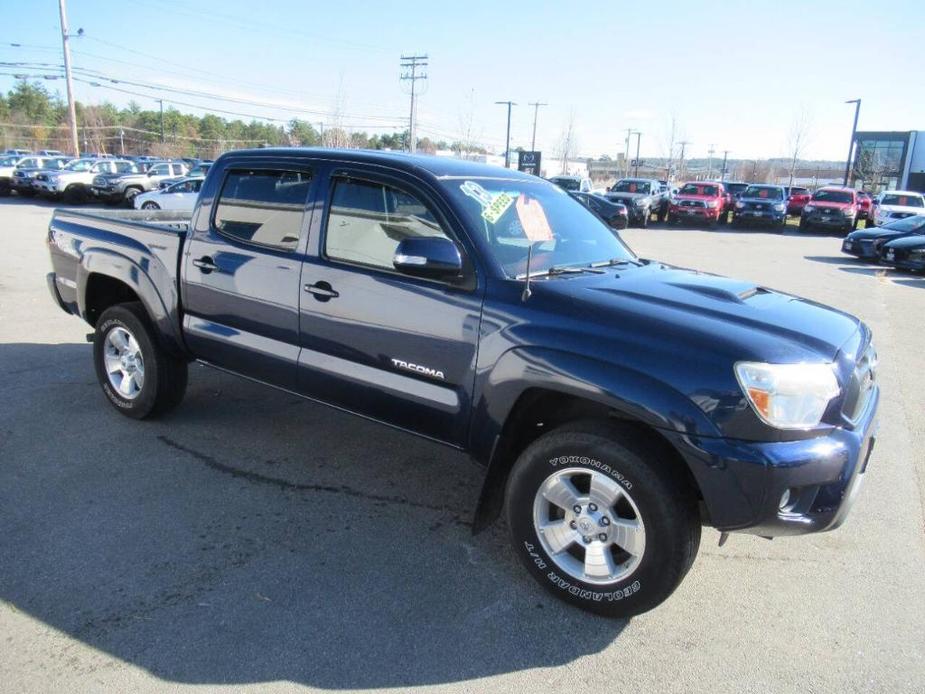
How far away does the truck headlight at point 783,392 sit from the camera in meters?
2.56

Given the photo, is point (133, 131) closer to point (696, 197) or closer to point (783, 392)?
point (696, 197)

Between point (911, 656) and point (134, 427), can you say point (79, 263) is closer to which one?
point (134, 427)

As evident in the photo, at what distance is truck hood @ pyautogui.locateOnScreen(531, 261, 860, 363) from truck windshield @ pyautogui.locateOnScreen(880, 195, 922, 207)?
29295 mm

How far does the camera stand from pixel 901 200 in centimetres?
2778

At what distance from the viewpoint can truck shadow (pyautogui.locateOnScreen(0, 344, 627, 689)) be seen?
2699mm

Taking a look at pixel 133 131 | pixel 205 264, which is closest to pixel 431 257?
pixel 205 264

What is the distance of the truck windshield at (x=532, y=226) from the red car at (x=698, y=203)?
25.1 m

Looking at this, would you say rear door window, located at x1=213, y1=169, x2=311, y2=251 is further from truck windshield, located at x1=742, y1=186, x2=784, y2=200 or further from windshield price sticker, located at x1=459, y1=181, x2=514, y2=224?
truck windshield, located at x1=742, y1=186, x2=784, y2=200

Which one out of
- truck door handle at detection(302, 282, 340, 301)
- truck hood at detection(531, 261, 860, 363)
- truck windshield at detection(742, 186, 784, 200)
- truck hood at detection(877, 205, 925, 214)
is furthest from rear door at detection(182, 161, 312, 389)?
truck windshield at detection(742, 186, 784, 200)

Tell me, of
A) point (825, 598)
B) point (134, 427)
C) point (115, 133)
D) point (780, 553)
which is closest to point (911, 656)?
point (825, 598)

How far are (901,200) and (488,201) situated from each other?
30555mm

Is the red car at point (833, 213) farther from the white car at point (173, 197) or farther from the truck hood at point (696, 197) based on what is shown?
the white car at point (173, 197)

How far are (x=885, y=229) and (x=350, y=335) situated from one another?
19.5 m

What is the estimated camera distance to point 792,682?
2.63m
